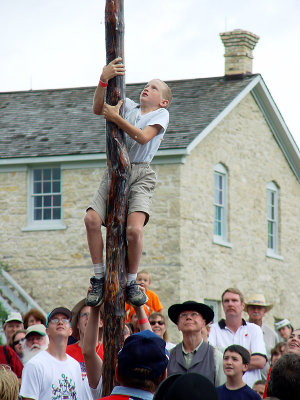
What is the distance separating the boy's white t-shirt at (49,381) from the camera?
25.2ft

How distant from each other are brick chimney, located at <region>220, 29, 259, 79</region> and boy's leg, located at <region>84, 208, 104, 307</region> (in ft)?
63.4

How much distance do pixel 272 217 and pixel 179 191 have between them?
20.1 ft

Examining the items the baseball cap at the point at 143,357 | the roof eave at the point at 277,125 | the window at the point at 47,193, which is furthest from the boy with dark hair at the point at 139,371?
the roof eave at the point at 277,125

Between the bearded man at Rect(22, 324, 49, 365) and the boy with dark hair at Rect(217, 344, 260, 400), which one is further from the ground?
the bearded man at Rect(22, 324, 49, 365)

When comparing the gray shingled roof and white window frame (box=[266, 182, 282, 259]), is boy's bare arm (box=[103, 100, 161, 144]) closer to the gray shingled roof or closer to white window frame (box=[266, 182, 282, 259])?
the gray shingled roof

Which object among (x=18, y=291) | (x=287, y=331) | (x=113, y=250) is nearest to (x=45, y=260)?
(x=18, y=291)

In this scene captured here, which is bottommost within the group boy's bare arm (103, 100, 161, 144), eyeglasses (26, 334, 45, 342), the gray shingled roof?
eyeglasses (26, 334, 45, 342)

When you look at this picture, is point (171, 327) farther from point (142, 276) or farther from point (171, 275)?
point (142, 276)

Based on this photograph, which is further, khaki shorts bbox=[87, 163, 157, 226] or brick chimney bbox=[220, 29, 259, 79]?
brick chimney bbox=[220, 29, 259, 79]

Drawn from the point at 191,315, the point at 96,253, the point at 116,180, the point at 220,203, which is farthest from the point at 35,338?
the point at 220,203

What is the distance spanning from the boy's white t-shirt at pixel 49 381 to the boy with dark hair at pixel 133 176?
127 centimetres

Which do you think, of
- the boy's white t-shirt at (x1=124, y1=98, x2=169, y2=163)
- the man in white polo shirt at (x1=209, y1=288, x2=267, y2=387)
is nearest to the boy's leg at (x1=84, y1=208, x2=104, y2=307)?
the boy's white t-shirt at (x1=124, y1=98, x2=169, y2=163)

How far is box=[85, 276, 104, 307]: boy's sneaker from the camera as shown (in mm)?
6715

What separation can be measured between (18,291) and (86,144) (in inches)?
156
